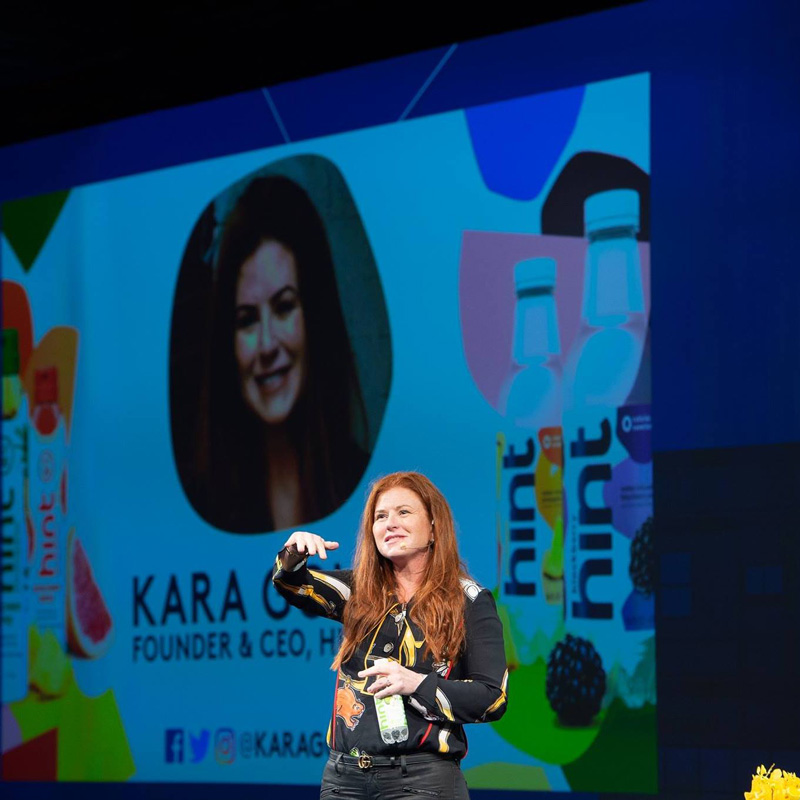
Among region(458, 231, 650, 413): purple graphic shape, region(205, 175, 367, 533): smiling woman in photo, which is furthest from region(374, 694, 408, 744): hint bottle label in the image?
region(205, 175, 367, 533): smiling woman in photo

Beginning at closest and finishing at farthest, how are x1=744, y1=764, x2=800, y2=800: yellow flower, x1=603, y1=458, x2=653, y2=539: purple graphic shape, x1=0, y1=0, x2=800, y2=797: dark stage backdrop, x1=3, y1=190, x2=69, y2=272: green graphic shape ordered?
x1=744, y1=764, x2=800, y2=800: yellow flower, x1=0, y1=0, x2=800, y2=797: dark stage backdrop, x1=603, y1=458, x2=653, y2=539: purple graphic shape, x1=3, y1=190, x2=69, y2=272: green graphic shape

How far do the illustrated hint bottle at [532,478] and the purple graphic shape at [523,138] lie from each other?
310mm

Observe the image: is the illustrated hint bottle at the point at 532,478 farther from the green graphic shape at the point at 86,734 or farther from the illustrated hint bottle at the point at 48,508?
the illustrated hint bottle at the point at 48,508

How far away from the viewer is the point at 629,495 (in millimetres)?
4641

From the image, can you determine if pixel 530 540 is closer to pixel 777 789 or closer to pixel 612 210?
pixel 612 210

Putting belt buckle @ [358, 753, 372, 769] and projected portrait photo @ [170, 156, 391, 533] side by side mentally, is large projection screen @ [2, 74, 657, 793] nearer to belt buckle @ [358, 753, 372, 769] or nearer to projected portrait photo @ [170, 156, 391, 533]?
projected portrait photo @ [170, 156, 391, 533]

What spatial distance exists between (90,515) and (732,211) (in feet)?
10.0

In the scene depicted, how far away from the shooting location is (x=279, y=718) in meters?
5.37

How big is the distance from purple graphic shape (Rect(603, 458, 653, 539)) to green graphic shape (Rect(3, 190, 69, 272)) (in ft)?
9.80

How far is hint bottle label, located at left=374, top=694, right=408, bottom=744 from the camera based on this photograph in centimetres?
247

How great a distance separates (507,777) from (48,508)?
2467 mm

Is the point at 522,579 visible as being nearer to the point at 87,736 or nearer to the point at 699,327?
the point at 699,327

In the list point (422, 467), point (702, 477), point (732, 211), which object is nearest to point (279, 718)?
point (422, 467)

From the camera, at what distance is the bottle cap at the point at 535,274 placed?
4.90 m
